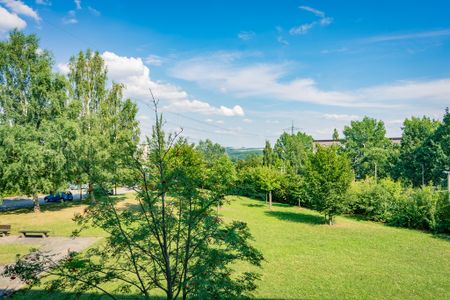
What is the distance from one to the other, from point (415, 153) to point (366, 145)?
12.9 meters

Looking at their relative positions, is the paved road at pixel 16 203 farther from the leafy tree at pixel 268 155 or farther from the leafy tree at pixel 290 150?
the leafy tree at pixel 290 150

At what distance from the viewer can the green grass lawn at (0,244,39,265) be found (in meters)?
12.1

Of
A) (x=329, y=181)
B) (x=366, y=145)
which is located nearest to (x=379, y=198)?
(x=329, y=181)

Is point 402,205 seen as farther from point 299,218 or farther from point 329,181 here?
point 299,218

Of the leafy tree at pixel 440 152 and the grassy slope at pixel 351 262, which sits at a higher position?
the leafy tree at pixel 440 152

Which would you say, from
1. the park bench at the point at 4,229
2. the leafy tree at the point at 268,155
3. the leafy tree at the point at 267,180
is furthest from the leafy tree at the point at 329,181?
the leafy tree at the point at 268,155

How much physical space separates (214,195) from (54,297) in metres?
7.45

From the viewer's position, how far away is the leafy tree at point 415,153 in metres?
38.5

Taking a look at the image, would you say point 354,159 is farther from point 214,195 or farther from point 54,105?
point 214,195

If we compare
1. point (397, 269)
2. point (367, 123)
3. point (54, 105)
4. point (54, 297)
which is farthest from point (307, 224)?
point (367, 123)

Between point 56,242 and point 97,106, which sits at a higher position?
point 97,106

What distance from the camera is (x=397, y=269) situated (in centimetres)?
1145

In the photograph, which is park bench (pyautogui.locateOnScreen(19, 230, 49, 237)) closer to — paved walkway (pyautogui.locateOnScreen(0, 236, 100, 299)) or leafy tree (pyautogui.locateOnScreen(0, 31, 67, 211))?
paved walkway (pyautogui.locateOnScreen(0, 236, 100, 299))

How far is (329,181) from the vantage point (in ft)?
64.9
